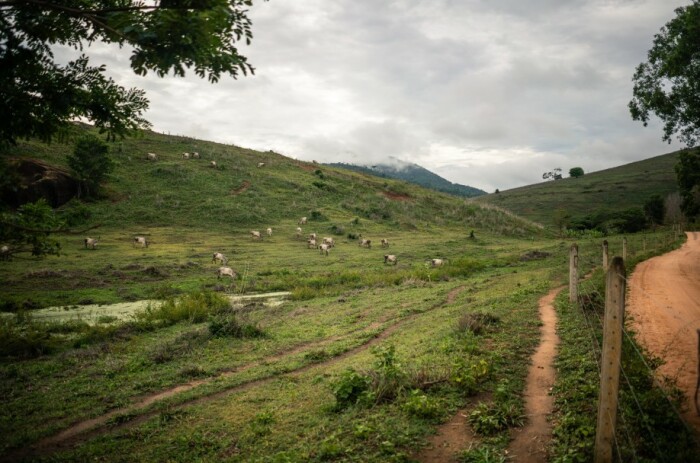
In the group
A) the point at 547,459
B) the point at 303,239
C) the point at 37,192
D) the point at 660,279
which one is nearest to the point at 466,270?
the point at 660,279

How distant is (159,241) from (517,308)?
33.8m

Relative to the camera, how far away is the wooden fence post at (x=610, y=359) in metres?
4.85

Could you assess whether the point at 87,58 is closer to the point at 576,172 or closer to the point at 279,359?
the point at 279,359

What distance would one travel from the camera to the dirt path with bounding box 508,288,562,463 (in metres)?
5.90

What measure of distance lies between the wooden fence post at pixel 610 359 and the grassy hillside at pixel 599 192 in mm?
93517

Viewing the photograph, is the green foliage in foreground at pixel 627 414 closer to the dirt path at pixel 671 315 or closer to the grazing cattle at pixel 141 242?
the dirt path at pixel 671 315

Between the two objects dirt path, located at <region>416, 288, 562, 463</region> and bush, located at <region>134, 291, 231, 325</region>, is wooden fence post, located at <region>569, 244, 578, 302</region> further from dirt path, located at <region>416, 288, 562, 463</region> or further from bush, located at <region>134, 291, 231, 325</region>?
bush, located at <region>134, 291, 231, 325</region>

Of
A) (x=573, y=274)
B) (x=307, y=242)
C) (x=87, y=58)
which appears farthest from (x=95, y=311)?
(x=307, y=242)

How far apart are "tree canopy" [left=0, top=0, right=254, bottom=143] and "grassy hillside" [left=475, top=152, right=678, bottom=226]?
313 ft

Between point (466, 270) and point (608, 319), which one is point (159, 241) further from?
point (608, 319)

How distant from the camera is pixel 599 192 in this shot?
112312 mm

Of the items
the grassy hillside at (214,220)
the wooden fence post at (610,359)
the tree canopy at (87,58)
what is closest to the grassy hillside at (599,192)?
the grassy hillside at (214,220)

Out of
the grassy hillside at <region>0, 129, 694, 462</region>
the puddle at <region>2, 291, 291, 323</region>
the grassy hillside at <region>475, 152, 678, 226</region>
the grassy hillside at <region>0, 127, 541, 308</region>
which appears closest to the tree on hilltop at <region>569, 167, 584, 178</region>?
the grassy hillside at <region>475, 152, 678, 226</region>

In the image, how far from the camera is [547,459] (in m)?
5.66
